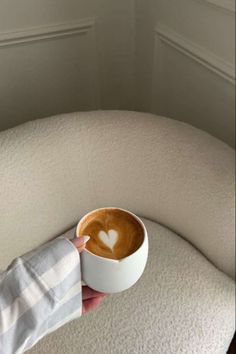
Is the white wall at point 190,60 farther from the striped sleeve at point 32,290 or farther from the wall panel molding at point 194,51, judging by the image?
the striped sleeve at point 32,290

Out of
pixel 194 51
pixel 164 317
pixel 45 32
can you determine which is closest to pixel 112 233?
pixel 164 317

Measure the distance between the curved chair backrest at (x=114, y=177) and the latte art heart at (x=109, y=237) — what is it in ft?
0.86

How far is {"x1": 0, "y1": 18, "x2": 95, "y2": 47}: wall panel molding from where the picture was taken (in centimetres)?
108

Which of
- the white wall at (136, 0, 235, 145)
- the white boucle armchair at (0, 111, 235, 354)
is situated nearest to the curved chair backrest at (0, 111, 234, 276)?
the white boucle armchair at (0, 111, 235, 354)

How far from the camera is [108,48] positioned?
4.15 feet

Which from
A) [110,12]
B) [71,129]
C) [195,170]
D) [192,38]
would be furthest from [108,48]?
[195,170]

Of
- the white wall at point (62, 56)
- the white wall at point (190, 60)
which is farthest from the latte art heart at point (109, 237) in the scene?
the white wall at point (62, 56)

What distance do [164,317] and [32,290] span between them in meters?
0.33

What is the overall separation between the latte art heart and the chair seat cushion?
248 millimetres

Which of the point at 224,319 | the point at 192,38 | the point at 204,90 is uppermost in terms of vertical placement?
the point at 192,38

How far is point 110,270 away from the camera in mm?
599

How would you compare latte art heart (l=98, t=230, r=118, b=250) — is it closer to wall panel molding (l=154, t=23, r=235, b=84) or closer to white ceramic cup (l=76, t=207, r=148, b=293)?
white ceramic cup (l=76, t=207, r=148, b=293)

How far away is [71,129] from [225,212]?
0.39 meters

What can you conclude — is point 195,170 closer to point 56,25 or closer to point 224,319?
point 224,319
